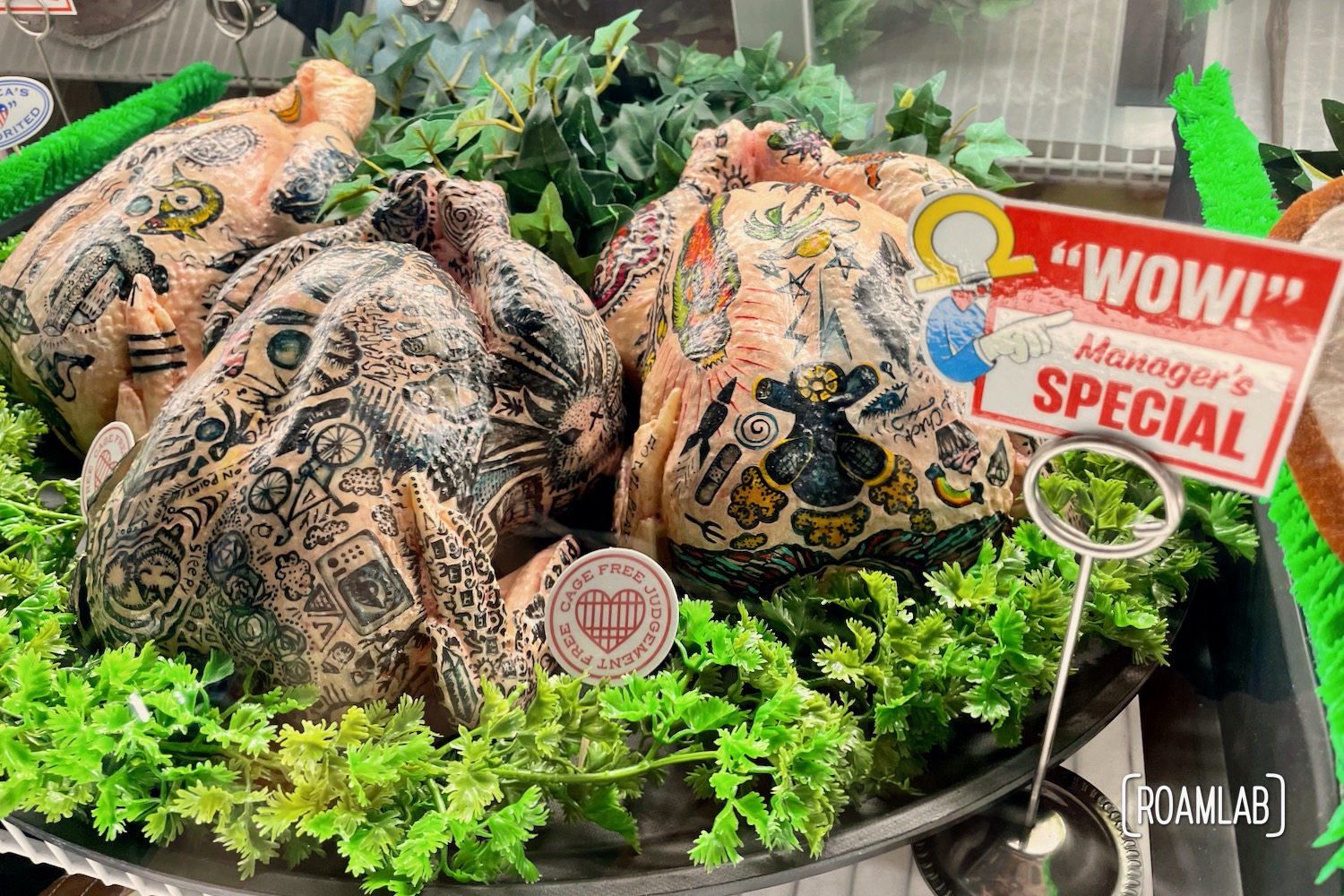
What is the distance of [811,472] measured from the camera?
1.11m

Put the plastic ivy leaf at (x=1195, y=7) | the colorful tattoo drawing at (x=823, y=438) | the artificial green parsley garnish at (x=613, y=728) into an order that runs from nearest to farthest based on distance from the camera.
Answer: the artificial green parsley garnish at (x=613, y=728) < the colorful tattoo drawing at (x=823, y=438) < the plastic ivy leaf at (x=1195, y=7)

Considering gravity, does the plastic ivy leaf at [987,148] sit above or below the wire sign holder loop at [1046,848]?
above

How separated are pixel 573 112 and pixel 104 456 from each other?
3.15 feet

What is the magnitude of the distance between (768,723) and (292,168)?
3.83 feet

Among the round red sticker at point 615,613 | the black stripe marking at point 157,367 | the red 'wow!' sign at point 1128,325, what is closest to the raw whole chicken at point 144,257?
the black stripe marking at point 157,367

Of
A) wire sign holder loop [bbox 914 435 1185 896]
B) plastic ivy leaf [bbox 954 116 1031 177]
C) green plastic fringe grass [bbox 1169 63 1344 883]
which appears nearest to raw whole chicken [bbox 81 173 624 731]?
wire sign holder loop [bbox 914 435 1185 896]

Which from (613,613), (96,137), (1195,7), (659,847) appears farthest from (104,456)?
(1195,7)

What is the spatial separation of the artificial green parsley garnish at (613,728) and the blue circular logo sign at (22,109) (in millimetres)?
1171

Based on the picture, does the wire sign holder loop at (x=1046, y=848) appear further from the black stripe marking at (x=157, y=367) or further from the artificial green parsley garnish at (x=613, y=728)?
the black stripe marking at (x=157, y=367)

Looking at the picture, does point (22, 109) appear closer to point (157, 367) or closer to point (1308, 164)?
point (157, 367)

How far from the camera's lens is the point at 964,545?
1180 mm

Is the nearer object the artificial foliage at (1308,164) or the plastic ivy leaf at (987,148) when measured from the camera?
the artificial foliage at (1308,164)

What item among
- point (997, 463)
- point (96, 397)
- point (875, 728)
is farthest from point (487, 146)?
point (875, 728)

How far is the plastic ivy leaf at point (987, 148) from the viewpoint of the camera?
5.53 ft
